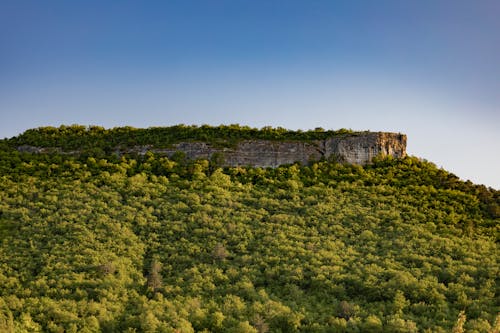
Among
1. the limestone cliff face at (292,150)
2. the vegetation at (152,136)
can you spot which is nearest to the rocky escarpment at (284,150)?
the limestone cliff face at (292,150)

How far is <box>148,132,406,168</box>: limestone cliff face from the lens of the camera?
37.8m

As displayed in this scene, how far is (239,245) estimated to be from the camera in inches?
1017

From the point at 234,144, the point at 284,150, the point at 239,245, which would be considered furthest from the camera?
the point at 234,144

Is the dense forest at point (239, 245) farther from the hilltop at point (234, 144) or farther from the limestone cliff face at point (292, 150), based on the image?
the limestone cliff face at point (292, 150)

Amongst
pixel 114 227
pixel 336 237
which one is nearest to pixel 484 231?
pixel 336 237

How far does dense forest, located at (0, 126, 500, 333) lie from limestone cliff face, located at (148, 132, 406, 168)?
2.78 feet

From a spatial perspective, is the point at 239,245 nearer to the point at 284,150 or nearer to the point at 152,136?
the point at 284,150

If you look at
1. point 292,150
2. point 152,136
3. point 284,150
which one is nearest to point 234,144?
point 284,150

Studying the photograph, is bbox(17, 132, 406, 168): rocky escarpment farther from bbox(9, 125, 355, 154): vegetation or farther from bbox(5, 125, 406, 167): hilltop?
bbox(9, 125, 355, 154): vegetation

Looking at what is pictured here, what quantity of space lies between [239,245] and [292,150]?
13.9 meters

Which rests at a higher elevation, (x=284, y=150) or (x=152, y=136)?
(x=152, y=136)

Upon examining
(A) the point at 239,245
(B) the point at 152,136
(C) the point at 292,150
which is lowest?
(A) the point at 239,245

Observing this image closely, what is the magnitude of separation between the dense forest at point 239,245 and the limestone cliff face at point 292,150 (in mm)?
846

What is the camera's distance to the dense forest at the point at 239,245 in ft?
63.1
